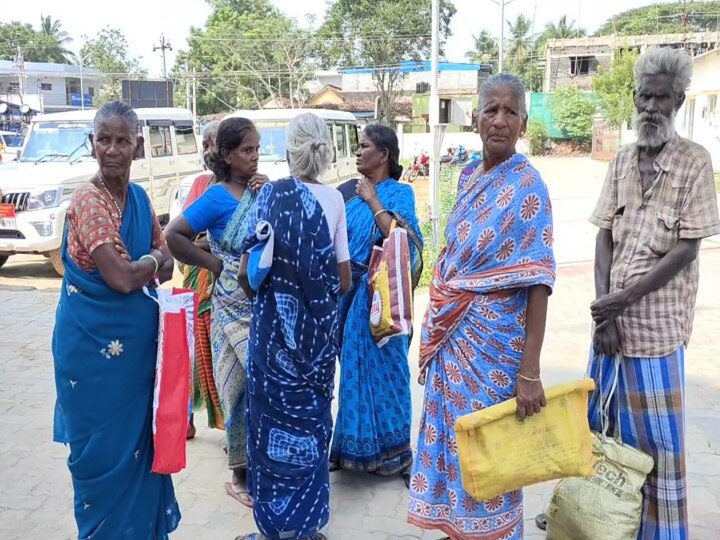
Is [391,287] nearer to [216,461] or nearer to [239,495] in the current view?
[239,495]

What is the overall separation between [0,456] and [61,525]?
0.98m

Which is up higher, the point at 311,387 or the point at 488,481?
the point at 311,387

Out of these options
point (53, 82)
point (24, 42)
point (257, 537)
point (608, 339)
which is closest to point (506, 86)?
point (608, 339)

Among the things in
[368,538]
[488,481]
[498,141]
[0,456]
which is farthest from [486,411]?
[0,456]

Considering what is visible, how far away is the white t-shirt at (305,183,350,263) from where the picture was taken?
2.60 m

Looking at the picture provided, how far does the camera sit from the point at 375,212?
10.7 feet

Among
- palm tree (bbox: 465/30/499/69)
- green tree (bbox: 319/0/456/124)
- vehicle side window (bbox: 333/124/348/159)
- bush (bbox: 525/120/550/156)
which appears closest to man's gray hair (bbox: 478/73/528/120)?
vehicle side window (bbox: 333/124/348/159)

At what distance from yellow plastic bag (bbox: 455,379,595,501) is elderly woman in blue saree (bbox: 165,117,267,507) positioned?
1229 millimetres

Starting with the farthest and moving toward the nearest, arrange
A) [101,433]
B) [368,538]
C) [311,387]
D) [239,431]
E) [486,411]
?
[239,431] < [368,538] < [311,387] < [101,433] < [486,411]

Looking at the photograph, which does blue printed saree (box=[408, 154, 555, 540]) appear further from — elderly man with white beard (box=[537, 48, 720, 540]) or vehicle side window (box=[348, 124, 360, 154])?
vehicle side window (box=[348, 124, 360, 154])

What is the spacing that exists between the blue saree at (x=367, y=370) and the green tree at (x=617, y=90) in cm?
2774

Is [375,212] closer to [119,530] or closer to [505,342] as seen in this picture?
[505,342]

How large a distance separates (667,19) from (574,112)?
3811cm

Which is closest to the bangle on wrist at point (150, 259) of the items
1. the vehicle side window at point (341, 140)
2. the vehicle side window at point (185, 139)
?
the vehicle side window at point (185, 139)
